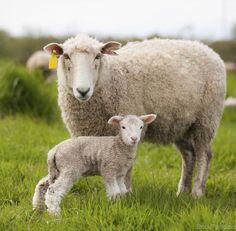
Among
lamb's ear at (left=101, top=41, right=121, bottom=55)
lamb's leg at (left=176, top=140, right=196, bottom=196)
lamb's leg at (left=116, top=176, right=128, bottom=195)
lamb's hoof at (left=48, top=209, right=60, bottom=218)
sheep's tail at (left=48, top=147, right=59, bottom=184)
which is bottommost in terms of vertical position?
lamb's leg at (left=176, top=140, right=196, bottom=196)

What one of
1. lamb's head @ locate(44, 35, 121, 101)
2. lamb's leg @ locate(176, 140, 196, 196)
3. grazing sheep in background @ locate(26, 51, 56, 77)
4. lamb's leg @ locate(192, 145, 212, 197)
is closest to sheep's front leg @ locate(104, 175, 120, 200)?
lamb's head @ locate(44, 35, 121, 101)

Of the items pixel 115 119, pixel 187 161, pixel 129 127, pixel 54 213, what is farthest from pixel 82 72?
pixel 187 161

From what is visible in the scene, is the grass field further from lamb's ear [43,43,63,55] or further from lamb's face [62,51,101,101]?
lamb's ear [43,43,63,55]

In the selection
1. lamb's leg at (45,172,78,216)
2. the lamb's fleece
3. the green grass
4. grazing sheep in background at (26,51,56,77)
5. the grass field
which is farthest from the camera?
grazing sheep in background at (26,51,56,77)

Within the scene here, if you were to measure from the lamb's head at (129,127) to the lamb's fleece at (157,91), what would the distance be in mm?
393

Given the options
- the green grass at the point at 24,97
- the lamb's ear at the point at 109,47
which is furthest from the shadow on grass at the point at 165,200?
the green grass at the point at 24,97

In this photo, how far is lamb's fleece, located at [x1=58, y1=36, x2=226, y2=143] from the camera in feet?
18.0

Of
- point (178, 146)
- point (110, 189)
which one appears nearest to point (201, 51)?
point (178, 146)

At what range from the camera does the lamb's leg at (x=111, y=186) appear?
4961 millimetres

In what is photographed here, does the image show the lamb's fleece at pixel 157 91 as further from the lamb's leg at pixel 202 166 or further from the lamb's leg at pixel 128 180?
the lamb's leg at pixel 128 180

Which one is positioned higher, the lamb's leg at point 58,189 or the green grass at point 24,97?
the lamb's leg at point 58,189

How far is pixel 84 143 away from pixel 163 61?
4.66ft

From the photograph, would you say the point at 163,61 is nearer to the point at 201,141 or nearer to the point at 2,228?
the point at 201,141

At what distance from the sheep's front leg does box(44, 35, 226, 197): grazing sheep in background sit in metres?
0.58
